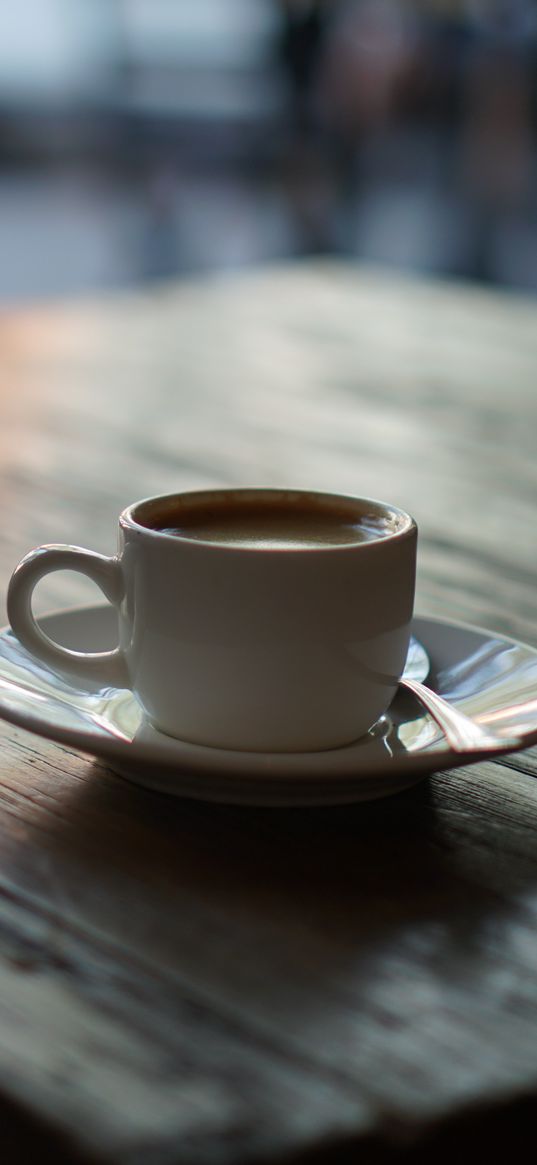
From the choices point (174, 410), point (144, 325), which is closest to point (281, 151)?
point (144, 325)

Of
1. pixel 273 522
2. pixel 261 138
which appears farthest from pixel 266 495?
pixel 261 138

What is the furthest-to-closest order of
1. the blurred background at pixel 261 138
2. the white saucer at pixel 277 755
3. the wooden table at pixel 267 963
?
the blurred background at pixel 261 138, the white saucer at pixel 277 755, the wooden table at pixel 267 963

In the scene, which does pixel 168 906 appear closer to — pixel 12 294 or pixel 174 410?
pixel 174 410

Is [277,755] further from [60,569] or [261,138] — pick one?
[261,138]

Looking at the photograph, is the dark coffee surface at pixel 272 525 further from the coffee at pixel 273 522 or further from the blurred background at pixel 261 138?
the blurred background at pixel 261 138

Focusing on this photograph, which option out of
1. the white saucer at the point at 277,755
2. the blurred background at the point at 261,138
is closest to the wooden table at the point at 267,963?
the white saucer at the point at 277,755

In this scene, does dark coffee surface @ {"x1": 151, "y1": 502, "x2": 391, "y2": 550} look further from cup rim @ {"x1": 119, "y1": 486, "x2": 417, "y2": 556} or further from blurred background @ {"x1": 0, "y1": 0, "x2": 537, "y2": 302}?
blurred background @ {"x1": 0, "y1": 0, "x2": 537, "y2": 302}

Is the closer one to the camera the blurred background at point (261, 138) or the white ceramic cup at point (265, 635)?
the white ceramic cup at point (265, 635)
